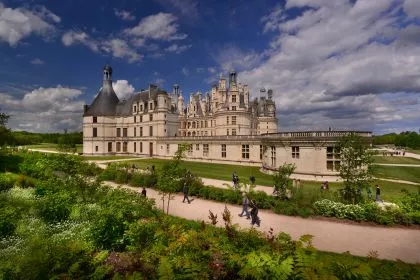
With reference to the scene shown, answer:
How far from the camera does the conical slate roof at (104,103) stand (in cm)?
6194

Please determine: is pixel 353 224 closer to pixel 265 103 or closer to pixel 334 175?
pixel 334 175

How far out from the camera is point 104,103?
6312 centimetres

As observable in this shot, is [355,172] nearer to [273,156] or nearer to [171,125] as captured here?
[273,156]

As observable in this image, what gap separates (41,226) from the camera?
11.9 m

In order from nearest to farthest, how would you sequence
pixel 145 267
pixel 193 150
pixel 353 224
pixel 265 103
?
pixel 145 267 < pixel 353 224 < pixel 193 150 < pixel 265 103

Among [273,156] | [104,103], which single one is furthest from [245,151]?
[104,103]

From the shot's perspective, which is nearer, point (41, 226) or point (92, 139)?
point (41, 226)

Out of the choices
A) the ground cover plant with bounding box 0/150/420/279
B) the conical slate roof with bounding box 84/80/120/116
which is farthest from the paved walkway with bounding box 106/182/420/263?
the conical slate roof with bounding box 84/80/120/116

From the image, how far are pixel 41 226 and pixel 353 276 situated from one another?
41.7ft

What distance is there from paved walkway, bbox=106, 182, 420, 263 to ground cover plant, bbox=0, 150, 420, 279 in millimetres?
2489

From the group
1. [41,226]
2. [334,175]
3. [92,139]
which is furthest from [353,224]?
[92,139]

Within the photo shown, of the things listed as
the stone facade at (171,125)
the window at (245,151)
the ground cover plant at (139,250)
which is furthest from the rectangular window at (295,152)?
the ground cover plant at (139,250)

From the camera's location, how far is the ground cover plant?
5.39 metres

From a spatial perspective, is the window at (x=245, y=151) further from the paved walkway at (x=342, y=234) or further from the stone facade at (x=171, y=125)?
the paved walkway at (x=342, y=234)
